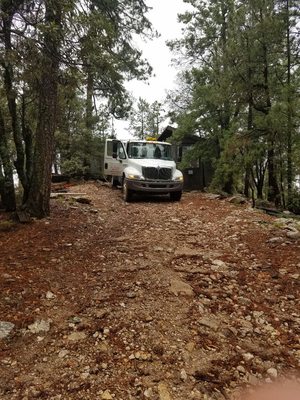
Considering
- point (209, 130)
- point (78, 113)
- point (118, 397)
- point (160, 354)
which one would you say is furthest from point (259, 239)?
point (78, 113)

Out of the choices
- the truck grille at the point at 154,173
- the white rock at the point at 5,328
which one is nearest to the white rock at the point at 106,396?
the white rock at the point at 5,328

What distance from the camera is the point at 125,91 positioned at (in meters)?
11.7

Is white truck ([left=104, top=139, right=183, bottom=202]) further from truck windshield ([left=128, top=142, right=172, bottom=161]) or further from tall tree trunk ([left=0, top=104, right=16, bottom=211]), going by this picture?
tall tree trunk ([left=0, top=104, right=16, bottom=211])

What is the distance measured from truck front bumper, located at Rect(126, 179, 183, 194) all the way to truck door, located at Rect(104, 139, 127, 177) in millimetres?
1817

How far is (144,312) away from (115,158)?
10365mm

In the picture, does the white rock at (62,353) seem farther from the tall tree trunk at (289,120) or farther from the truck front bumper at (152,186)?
the tall tree trunk at (289,120)

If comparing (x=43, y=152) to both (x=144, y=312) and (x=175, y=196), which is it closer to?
(x=144, y=312)

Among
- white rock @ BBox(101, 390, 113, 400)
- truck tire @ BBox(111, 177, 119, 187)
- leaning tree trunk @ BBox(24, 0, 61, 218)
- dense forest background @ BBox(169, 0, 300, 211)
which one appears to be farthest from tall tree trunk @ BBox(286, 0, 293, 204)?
white rock @ BBox(101, 390, 113, 400)

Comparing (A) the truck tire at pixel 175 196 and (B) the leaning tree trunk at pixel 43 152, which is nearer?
(B) the leaning tree trunk at pixel 43 152

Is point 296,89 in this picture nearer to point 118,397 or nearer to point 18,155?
point 18,155

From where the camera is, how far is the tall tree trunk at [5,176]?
7.77 m

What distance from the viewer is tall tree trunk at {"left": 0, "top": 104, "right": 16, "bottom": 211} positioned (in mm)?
7770

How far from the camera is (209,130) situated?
56.3 ft

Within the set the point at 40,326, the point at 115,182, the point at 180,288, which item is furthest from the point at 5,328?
the point at 115,182
